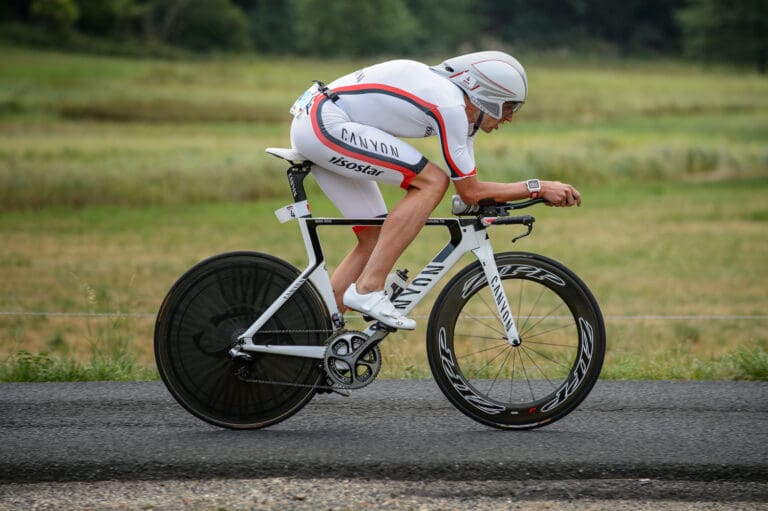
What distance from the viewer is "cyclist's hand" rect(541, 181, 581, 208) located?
5336mm

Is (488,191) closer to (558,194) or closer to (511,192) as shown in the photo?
(511,192)

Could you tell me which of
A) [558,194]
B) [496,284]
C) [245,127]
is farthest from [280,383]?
[245,127]

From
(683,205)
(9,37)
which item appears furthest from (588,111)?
(9,37)

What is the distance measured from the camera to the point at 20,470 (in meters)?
4.95

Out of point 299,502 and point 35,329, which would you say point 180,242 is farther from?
point 299,502

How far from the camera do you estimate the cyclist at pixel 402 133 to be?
5305mm

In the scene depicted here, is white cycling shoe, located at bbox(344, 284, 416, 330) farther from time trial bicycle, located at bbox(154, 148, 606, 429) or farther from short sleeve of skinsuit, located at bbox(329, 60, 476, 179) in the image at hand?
short sleeve of skinsuit, located at bbox(329, 60, 476, 179)

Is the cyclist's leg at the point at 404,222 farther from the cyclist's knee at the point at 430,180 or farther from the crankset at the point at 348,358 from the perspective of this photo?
the crankset at the point at 348,358

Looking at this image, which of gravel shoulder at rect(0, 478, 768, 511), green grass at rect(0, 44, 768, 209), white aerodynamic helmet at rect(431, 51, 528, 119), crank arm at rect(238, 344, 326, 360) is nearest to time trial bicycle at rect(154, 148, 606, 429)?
crank arm at rect(238, 344, 326, 360)

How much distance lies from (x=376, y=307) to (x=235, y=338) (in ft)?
2.38

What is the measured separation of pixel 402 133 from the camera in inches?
214

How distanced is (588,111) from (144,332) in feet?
141

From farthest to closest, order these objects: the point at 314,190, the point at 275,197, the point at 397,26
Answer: the point at 397,26
the point at 275,197
the point at 314,190

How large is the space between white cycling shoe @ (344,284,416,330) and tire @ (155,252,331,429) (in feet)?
0.68
